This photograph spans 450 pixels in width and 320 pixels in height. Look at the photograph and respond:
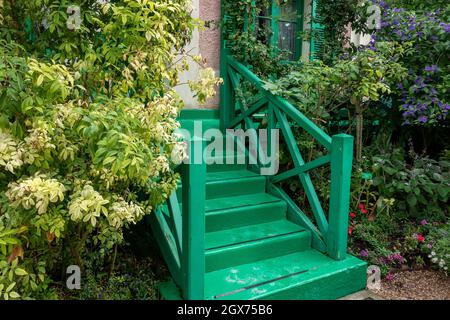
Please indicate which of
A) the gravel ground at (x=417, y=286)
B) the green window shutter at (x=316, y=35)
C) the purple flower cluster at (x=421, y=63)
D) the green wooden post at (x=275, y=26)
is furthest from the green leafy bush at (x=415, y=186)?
the green wooden post at (x=275, y=26)

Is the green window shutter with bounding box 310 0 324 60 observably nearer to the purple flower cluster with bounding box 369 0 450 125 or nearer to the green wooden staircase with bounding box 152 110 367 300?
the purple flower cluster with bounding box 369 0 450 125

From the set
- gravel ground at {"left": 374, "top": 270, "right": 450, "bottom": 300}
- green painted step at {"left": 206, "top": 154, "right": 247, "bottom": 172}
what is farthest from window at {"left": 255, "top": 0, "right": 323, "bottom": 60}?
gravel ground at {"left": 374, "top": 270, "right": 450, "bottom": 300}

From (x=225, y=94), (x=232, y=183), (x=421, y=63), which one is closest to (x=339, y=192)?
(x=232, y=183)

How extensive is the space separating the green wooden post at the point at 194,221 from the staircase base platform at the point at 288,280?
0.17 m

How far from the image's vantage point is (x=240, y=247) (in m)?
3.21

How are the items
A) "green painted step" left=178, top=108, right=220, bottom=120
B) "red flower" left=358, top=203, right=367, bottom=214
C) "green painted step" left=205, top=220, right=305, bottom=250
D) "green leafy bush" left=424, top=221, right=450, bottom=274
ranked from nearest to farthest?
"green painted step" left=205, top=220, right=305, bottom=250, "green leafy bush" left=424, top=221, right=450, bottom=274, "red flower" left=358, top=203, right=367, bottom=214, "green painted step" left=178, top=108, right=220, bottom=120

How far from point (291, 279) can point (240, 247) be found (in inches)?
19.8

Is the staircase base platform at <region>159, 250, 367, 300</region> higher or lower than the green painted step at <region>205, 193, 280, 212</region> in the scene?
lower

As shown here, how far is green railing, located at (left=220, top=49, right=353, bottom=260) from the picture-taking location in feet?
10.9

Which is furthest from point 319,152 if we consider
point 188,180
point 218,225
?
point 188,180

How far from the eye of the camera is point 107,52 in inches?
94.1

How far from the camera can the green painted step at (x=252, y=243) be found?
10.3 feet

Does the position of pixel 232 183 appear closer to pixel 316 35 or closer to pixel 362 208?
pixel 362 208
